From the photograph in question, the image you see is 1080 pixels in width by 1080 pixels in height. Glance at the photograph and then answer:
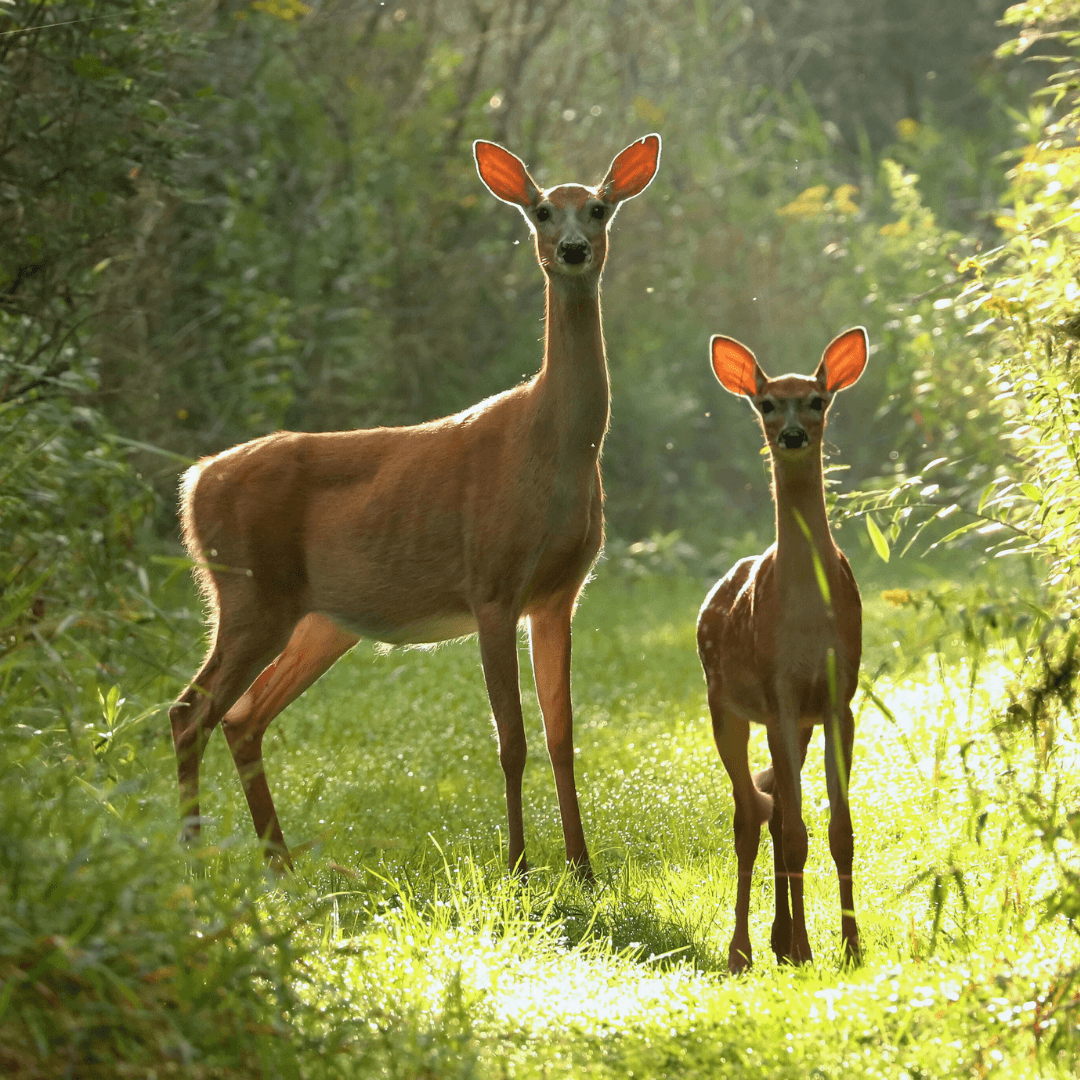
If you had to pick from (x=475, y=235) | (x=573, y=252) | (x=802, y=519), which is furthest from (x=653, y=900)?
(x=475, y=235)

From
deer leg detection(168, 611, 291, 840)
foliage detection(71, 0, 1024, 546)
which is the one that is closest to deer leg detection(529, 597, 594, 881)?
deer leg detection(168, 611, 291, 840)

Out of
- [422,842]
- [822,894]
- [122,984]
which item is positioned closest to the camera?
[122,984]

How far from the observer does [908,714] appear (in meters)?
6.50

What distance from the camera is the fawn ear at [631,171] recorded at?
5520 mm

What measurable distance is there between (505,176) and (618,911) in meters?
2.80

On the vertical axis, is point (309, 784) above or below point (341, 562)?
below

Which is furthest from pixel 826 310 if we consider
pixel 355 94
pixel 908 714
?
pixel 908 714

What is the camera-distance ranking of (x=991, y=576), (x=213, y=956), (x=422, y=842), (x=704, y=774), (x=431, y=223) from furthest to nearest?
1. (x=431, y=223)
2. (x=704, y=774)
3. (x=422, y=842)
4. (x=991, y=576)
5. (x=213, y=956)

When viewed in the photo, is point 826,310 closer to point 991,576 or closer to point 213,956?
point 991,576

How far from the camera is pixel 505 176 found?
5512mm

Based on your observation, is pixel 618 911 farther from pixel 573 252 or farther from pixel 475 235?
pixel 475 235

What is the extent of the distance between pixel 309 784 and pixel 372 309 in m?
7.08

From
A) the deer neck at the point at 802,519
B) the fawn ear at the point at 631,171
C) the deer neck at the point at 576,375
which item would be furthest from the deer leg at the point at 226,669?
the deer neck at the point at 802,519

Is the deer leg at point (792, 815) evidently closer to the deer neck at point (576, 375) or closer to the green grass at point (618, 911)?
the green grass at point (618, 911)
